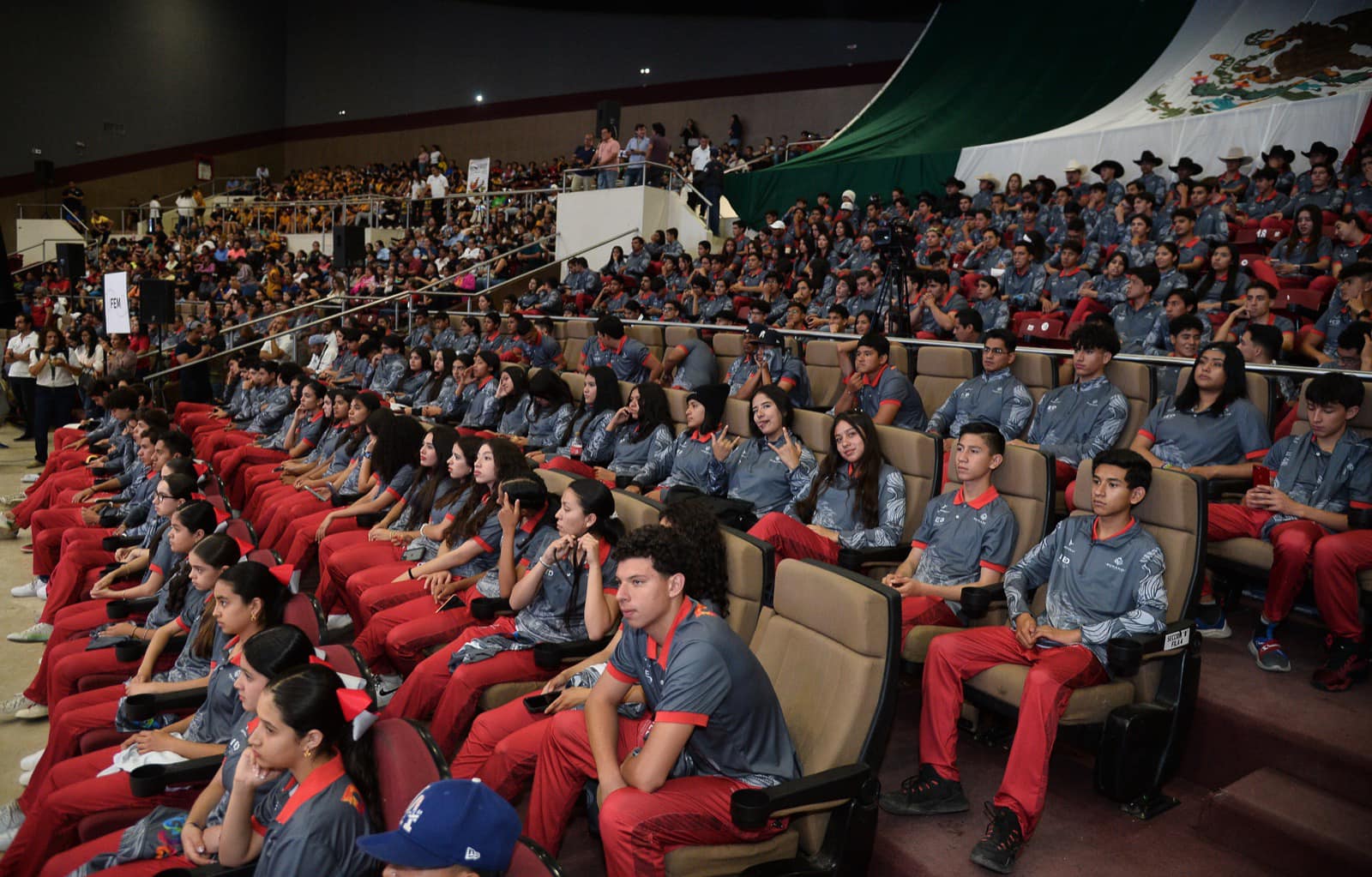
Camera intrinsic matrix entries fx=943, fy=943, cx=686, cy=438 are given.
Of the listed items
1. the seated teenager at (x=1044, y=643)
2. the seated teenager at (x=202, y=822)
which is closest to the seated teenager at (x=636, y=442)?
the seated teenager at (x=1044, y=643)

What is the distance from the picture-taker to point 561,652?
2910 mm

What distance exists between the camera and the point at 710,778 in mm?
2148

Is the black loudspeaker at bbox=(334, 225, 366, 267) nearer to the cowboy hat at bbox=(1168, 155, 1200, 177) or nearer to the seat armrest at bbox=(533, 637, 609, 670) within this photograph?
the cowboy hat at bbox=(1168, 155, 1200, 177)

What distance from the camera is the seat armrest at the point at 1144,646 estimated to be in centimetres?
248

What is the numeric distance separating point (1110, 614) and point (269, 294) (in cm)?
1382

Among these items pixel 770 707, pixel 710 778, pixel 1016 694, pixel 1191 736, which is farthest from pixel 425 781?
pixel 1191 736

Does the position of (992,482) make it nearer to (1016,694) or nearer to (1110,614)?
(1110,614)

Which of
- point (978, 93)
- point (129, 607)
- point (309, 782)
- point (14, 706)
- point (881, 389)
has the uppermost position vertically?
point (978, 93)

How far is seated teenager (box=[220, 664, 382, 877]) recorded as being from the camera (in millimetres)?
1808

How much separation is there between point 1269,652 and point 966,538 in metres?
0.99

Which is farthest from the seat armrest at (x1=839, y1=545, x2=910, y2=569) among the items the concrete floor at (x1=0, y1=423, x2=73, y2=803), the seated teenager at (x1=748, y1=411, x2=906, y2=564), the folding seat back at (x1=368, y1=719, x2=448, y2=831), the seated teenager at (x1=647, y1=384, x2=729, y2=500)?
the concrete floor at (x1=0, y1=423, x2=73, y2=803)

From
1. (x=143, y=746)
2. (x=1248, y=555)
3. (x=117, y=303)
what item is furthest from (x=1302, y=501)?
(x=117, y=303)

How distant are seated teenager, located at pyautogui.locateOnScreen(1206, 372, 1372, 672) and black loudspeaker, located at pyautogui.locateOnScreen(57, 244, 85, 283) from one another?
15.1 meters

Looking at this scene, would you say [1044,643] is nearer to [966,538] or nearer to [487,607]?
[966,538]
